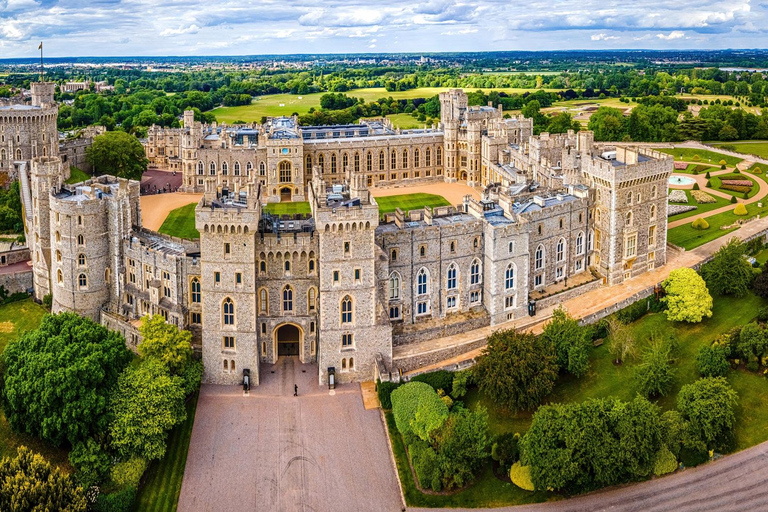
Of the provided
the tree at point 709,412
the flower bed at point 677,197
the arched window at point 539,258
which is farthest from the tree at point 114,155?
the tree at point 709,412

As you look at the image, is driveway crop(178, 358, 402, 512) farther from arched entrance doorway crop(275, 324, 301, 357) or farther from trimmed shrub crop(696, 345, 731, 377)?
trimmed shrub crop(696, 345, 731, 377)

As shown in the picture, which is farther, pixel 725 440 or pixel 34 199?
pixel 34 199

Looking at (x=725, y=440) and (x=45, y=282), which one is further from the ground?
(x=45, y=282)

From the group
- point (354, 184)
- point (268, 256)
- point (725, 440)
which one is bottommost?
point (725, 440)

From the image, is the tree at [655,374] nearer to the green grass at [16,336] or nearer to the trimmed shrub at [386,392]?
the trimmed shrub at [386,392]

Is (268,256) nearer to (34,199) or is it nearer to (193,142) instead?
(34,199)

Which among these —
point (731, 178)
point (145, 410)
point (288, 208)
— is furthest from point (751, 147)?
point (145, 410)

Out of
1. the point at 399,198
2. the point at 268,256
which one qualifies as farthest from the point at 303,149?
the point at 268,256

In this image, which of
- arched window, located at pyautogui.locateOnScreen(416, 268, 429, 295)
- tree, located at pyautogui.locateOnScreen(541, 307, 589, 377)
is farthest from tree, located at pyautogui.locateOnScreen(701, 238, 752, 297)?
arched window, located at pyautogui.locateOnScreen(416, 268, 429, 295)
